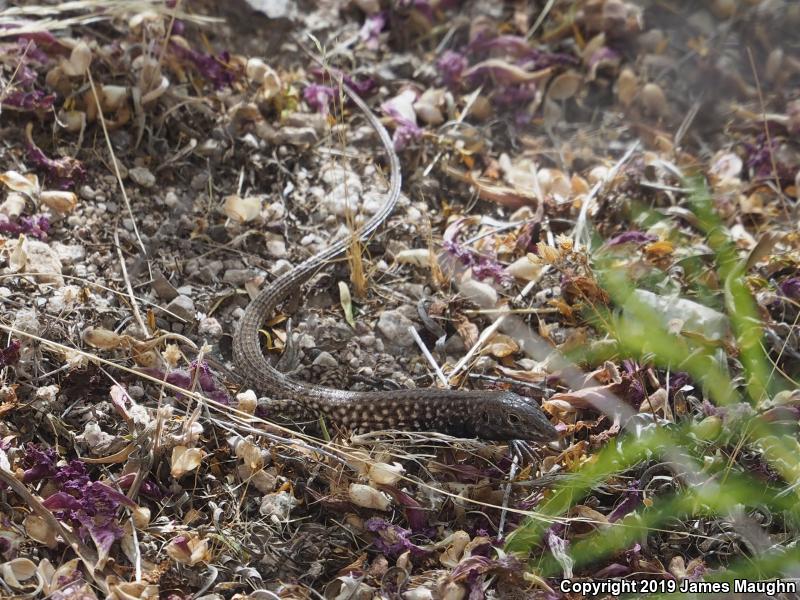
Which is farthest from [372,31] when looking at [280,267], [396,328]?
[396,328]

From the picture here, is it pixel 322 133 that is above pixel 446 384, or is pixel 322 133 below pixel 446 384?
above

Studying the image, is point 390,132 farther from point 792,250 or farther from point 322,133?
point 792,250

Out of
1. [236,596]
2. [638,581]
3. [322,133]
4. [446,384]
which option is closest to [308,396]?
[446,384]

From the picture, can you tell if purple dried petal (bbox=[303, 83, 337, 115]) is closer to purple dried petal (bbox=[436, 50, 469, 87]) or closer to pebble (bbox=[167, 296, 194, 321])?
purple dried petal (bbox=[436, 50, 469, 87])

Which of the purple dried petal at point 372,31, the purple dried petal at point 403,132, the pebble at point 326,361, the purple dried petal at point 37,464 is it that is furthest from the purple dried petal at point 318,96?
the purple dried petal at point 37,464

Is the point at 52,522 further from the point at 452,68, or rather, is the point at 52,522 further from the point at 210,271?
the point at 452,68

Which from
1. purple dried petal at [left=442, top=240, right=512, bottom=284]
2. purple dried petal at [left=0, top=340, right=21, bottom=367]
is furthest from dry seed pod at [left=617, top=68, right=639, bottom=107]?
purple dried petal at [left=0, top=340, right=21, bottom=367]
